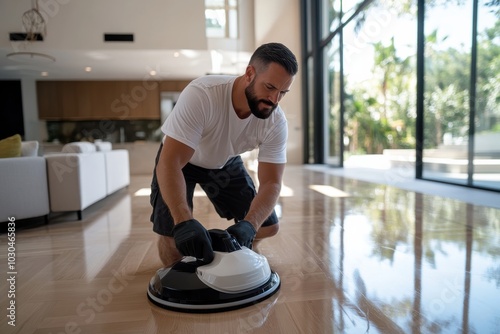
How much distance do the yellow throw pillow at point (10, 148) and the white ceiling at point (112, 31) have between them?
4245 millimetres

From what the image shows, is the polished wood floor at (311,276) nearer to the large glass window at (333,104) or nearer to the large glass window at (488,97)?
the large glass window at (488,97)

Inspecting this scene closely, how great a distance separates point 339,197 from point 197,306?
2.27m

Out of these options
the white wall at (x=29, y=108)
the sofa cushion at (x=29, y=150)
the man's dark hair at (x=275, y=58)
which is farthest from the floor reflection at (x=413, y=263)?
the white wall at (x=29, y=108)

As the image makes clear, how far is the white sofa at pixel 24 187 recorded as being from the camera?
6.86ft

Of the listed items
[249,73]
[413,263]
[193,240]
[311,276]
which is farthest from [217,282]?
[413,263]

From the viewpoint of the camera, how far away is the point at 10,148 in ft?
7.25

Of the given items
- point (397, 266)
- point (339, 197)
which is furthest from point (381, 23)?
point (397, 266)

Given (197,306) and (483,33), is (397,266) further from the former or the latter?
(483,33)

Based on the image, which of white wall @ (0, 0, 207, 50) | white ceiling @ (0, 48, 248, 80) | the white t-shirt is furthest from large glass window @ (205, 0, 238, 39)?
the white t-shirt

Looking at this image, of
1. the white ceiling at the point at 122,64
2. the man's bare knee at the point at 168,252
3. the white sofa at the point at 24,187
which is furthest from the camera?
the white ceiling at the point at 122,64

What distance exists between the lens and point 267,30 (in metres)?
7.13

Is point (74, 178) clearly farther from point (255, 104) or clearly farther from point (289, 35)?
point (289, 35)

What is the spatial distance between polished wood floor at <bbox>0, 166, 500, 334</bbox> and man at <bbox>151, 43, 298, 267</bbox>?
0.20 meters

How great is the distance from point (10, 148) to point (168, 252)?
1493mm
